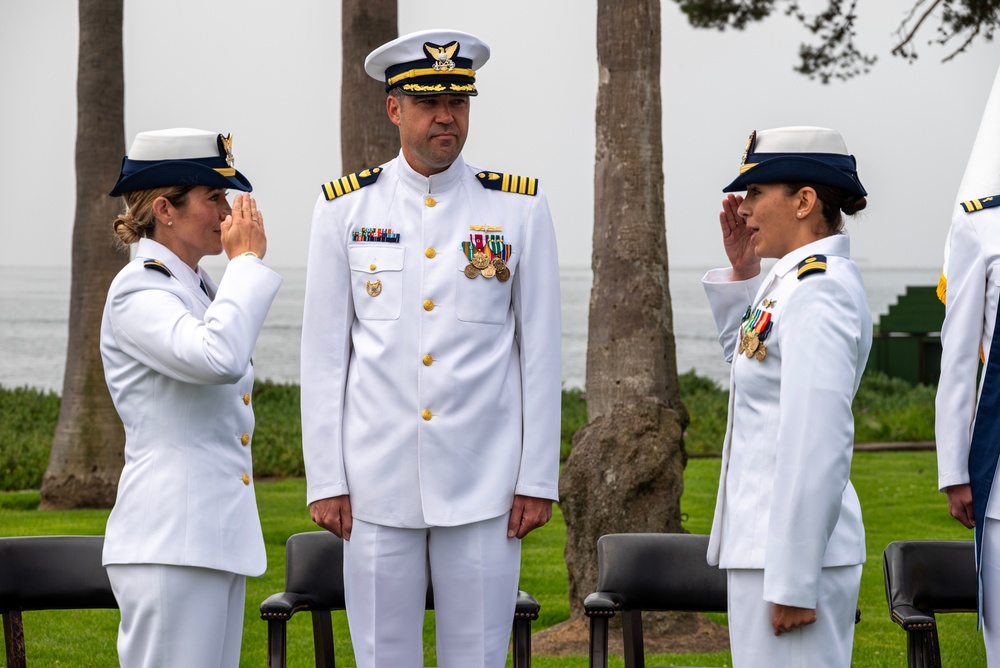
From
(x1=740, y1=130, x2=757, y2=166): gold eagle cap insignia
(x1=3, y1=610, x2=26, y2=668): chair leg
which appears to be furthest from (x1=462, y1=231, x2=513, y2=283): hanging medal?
(x1=3, y1=610, x2=26, y2=668): chair leg

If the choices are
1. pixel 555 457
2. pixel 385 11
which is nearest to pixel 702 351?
pixel 385 11

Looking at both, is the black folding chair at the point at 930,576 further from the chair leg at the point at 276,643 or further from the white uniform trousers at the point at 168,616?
the white uniform trousers at the point at 168,616

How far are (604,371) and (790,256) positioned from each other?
8.57ft

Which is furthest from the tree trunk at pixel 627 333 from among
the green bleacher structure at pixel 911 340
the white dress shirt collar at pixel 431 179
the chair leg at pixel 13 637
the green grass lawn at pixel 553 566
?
the green bleacher structure at pixel 911 340

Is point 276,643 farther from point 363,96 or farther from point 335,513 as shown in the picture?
point 363,96

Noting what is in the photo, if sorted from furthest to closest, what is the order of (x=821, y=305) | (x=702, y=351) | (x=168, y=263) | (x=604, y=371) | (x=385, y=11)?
1. (x=702, y=351)
2. (x=385, y=11)
3. (x=604, y=371)
4. (x=168, y=263)
5. (x=821, y=305)

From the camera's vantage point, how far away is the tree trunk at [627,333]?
5141 mm

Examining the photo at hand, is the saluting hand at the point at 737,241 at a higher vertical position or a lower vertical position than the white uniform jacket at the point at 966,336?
higher

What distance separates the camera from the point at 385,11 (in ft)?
22.0

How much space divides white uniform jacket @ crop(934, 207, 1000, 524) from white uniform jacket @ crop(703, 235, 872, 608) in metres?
0.37

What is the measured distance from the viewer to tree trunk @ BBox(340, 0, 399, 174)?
6.62m

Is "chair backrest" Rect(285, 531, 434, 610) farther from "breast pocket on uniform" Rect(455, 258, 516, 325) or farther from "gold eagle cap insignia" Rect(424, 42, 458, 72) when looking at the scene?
"gold eagle cap insignia" Rect(424, 42, 458, 72)

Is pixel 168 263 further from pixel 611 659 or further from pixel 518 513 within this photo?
pixel 611 659

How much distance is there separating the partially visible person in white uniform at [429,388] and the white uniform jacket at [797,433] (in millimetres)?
495
